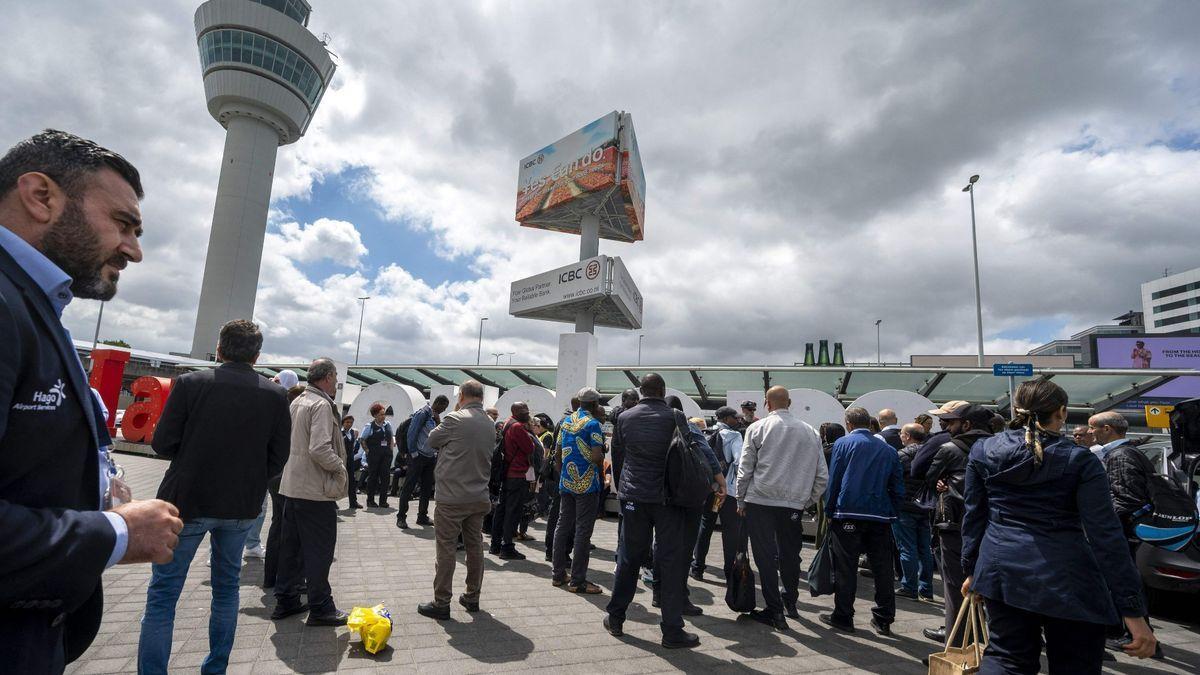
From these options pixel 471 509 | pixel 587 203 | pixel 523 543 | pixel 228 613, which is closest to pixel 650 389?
pixel 471 509

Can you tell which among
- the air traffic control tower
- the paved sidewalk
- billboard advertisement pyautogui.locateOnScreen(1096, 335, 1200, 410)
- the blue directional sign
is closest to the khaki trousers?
the paved sidewalk

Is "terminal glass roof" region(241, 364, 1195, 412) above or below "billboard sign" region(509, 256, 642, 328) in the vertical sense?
below

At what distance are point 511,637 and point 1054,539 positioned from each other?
3.57 meters

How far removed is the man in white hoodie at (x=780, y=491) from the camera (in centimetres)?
502

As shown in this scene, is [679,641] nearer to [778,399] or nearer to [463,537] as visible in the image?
[463,537]

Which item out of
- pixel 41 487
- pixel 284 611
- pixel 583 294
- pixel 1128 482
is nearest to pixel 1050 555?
pixel 1128 482

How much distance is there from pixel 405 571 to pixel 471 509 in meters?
1.96

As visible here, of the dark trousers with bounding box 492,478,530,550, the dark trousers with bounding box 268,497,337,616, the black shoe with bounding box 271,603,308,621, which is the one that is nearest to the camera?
the dark trousers with bounding box 268,497,337,616

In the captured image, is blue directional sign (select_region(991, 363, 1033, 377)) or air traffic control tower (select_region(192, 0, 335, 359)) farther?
air traffic control tower (select_region(192, 0, 335, 359))

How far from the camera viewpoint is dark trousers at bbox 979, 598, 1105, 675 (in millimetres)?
2459

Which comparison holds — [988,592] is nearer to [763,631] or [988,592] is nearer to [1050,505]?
[1050,505]

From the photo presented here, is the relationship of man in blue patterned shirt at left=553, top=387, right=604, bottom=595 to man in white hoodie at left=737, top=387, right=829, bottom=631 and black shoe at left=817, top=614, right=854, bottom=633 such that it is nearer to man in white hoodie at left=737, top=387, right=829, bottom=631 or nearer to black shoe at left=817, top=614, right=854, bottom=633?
man in white hoodie at left=737, top=387, right=829, bottom=631

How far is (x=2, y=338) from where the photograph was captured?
109 cm

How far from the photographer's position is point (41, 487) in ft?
3.94
